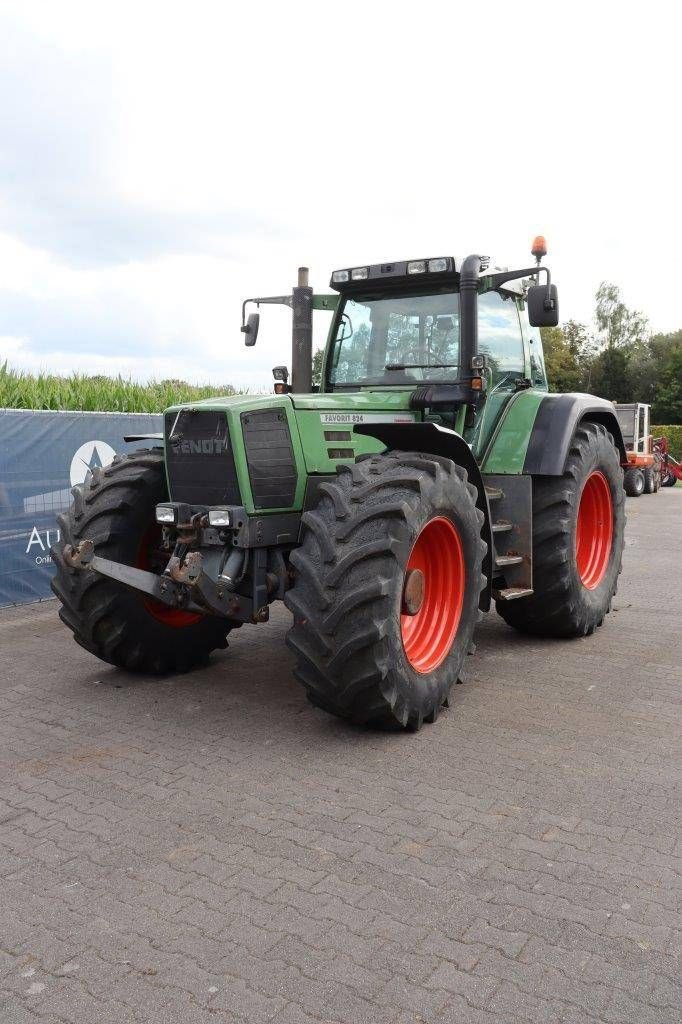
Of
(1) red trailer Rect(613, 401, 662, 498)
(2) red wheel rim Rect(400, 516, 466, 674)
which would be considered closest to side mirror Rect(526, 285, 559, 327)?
(2) red wheel rim Rect(400, 516, 466, 674)

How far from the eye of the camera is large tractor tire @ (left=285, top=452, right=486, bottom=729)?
13.6ft

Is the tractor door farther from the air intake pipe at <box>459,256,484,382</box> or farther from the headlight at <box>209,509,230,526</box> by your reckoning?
the headlight at <box>209,509,230,526</box>

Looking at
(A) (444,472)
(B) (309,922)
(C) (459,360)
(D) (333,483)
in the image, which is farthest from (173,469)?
(B) (309,922)

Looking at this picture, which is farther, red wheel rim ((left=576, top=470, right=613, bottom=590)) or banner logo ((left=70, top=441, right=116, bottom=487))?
banner logo ((left=70, top=441, right=116, bottom=487))

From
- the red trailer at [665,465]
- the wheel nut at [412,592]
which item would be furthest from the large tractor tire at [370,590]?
the red trailer at [665,465]

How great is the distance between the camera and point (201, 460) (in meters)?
4.93

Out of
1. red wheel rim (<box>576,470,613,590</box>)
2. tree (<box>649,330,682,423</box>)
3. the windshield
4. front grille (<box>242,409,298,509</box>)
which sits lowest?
red wheel rim (<box>576,470,613,590</box>)

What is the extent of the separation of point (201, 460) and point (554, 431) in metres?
2.74

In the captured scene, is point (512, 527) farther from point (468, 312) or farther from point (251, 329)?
point (251, 329)

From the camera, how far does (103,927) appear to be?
289 centimetres

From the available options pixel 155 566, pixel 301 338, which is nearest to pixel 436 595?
pixel 155 566

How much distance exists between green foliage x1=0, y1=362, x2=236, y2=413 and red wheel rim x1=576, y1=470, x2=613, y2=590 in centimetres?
695

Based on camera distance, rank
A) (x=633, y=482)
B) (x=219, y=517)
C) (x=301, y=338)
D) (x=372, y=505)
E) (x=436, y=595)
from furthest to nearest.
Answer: (x=633, y=482) → (x=301, y=338) → (x=436, y=595) → (x=219, y=517) → (x=372, y=505)

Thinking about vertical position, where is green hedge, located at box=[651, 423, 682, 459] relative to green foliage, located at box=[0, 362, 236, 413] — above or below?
below
